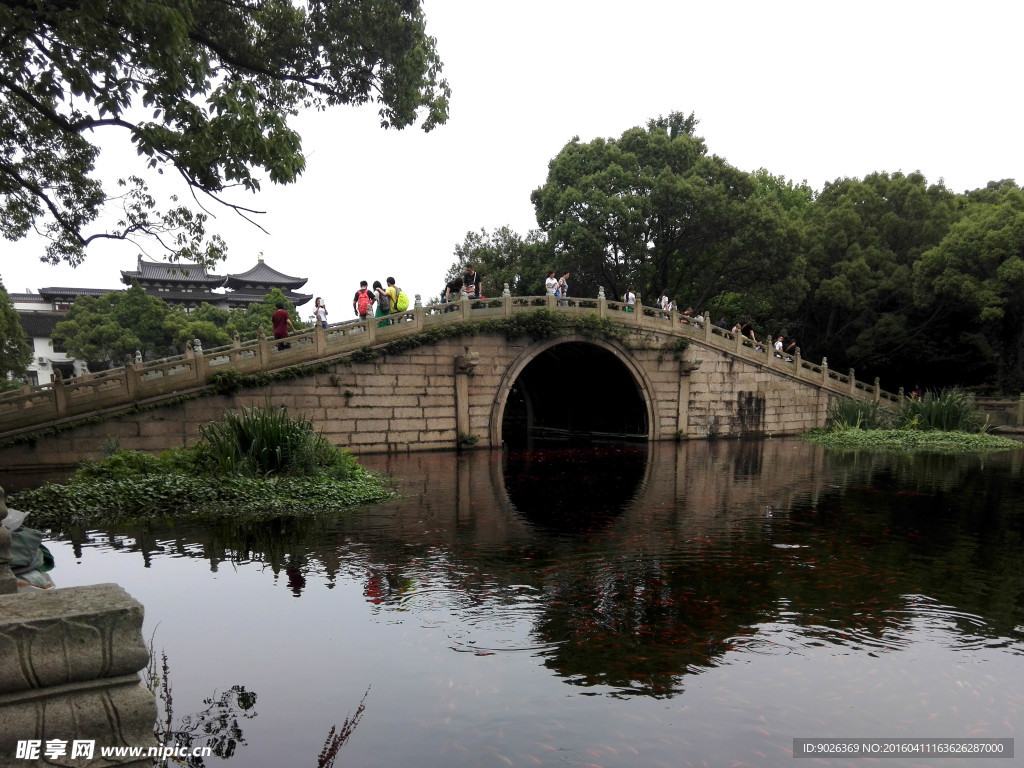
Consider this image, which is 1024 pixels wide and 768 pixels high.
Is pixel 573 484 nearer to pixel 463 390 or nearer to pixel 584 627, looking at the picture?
pixel 463 390

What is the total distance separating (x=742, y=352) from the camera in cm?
2556

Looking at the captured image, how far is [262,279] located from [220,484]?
43.9 m

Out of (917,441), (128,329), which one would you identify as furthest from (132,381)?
(128,329)

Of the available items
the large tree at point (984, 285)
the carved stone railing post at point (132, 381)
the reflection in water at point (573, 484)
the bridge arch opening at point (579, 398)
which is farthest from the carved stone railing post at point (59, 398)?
the large tree at point (984, 285)

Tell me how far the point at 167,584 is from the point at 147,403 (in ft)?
31.9

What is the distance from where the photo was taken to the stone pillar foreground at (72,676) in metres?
2.60

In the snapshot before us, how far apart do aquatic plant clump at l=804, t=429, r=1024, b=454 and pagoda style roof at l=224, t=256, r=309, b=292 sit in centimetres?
3903

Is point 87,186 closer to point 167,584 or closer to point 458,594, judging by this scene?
point 167,584

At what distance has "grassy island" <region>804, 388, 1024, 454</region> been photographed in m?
21.4

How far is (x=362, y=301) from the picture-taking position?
20.0m

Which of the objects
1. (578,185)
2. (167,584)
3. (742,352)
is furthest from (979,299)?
(167,584)

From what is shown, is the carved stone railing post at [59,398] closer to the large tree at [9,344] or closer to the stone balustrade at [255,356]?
the stone balustrade at [255,356]

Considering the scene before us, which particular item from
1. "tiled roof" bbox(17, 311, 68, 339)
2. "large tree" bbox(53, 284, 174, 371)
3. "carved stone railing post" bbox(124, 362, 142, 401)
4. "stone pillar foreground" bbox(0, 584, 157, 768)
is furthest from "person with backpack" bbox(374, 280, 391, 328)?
"tiled roof" bbox(17, 311, 68, 339)

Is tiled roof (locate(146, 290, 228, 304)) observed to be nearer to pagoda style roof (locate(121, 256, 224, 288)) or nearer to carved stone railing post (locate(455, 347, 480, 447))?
pagoda style roof (locate(121, 256, 224, 288))
